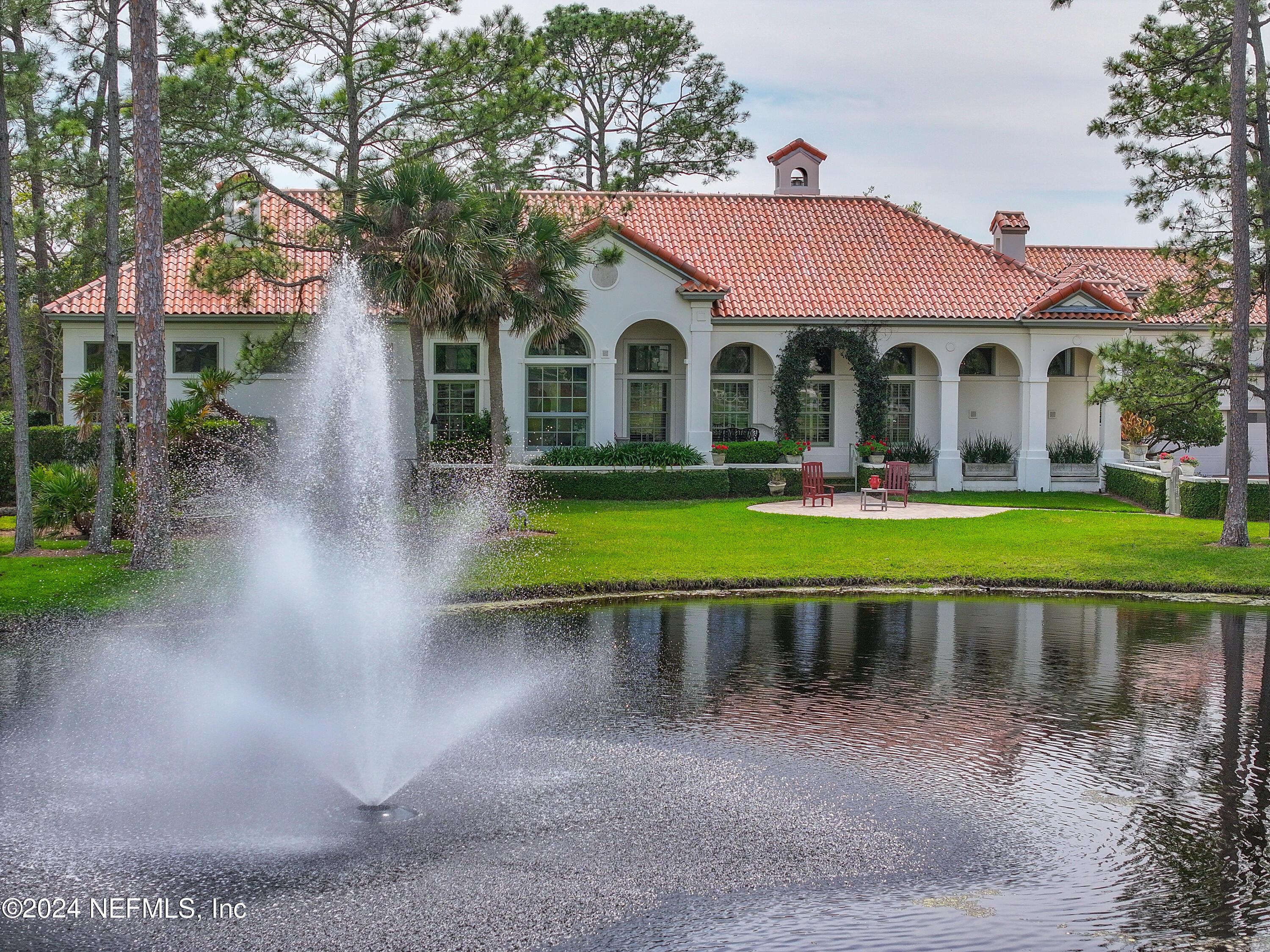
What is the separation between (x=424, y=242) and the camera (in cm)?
2066

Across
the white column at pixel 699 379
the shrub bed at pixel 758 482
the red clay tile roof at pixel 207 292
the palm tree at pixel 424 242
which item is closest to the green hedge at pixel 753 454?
the shrub bed at pixel 758 482

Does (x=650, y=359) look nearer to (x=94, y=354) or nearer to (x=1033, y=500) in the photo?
(x=1033, y=500)

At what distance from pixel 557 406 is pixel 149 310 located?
14565 millimetres

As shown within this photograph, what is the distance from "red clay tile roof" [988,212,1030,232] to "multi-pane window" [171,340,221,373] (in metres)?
21.5

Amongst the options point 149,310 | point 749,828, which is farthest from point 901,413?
point 749,828

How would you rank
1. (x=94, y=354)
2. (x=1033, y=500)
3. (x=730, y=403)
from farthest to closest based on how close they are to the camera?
1. (x=730, y=403)
2. (x=94, y=354)
3. (x=1033, y=500)

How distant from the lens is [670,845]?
7332mm

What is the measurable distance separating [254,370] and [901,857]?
23.4 meters

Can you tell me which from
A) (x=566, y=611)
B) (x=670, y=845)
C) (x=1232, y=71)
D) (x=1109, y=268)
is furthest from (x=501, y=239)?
(x=1109, y=268)

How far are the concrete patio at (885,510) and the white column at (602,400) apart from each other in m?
5.02

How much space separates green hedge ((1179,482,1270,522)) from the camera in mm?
24797

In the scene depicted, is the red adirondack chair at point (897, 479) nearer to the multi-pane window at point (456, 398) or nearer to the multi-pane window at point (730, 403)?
the multi-pane window at point (730, 403)

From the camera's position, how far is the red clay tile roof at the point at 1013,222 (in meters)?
35.2

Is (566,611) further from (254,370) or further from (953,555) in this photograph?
(254,370)
